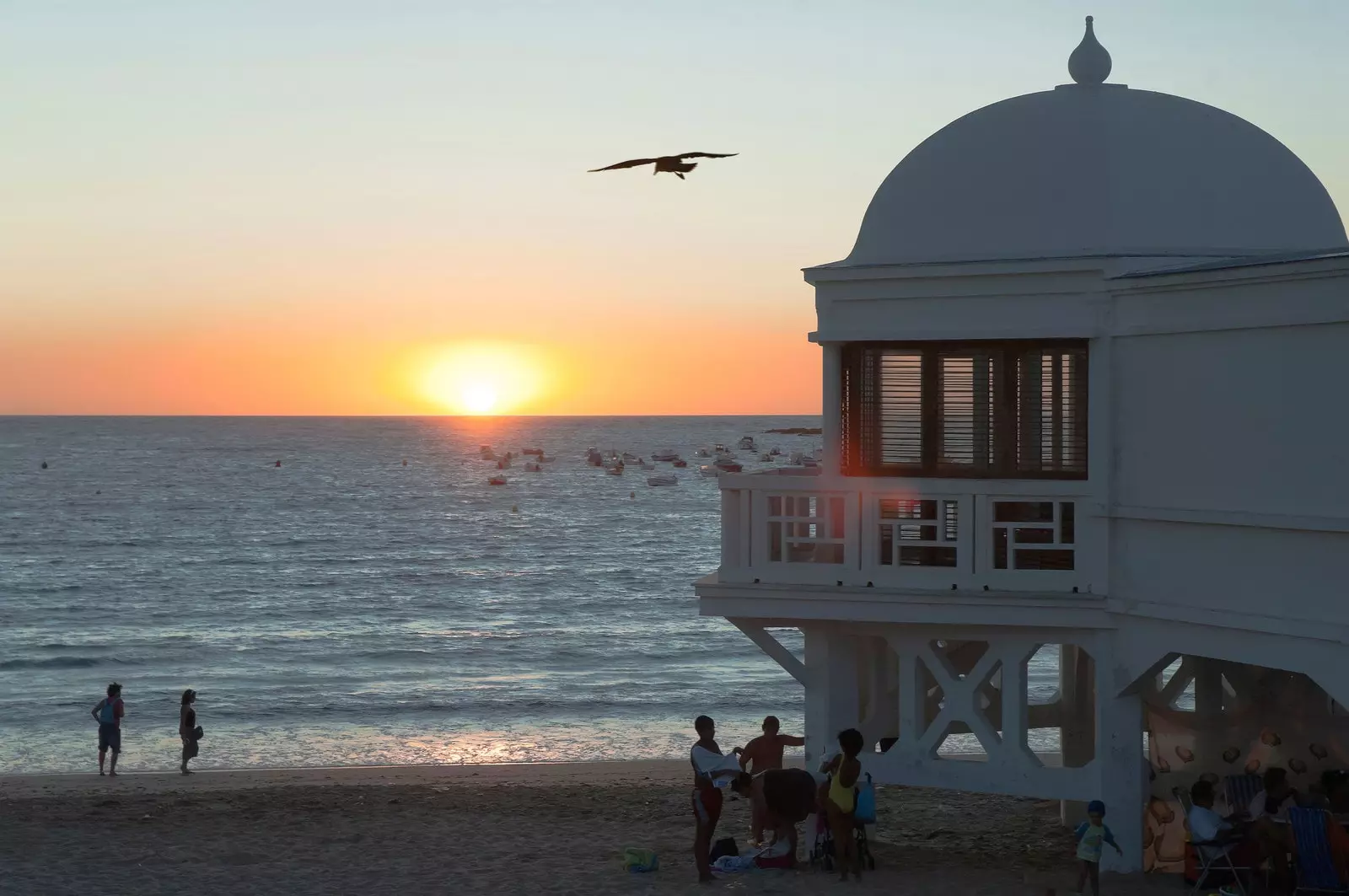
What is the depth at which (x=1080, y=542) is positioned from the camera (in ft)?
41.4

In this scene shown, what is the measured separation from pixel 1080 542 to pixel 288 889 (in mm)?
7882

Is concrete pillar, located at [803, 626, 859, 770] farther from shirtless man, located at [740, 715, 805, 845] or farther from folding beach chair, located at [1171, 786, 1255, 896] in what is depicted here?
folding beach chair, located at [1171, 786, 1255, 896]

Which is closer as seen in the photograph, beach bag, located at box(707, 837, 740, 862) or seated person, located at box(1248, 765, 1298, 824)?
seated person, located at box(1248, 765, 1298, 824)

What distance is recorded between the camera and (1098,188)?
42.1 feet

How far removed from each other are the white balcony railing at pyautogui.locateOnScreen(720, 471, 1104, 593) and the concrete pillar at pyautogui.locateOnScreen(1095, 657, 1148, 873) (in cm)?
92

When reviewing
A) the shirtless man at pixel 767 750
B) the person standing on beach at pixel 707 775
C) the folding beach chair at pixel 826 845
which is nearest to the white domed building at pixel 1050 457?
the shirtless man at pixel 767 750

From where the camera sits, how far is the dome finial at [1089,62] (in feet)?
45.0

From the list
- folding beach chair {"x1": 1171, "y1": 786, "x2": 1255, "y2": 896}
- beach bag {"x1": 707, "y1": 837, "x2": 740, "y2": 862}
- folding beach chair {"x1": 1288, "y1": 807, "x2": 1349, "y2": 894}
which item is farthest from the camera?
beach bag {"x1": 707, "y1": 837, "x2": 740, "y2": 862}

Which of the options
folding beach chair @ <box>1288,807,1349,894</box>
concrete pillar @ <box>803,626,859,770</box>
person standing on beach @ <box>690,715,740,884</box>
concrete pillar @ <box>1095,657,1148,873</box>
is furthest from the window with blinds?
folding beach chair @ <box>1288,807,1349,894</box>

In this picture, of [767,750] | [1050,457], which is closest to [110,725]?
[767,750]

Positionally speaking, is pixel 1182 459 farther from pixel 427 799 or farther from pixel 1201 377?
pixel 427 799

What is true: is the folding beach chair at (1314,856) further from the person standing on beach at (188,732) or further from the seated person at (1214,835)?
the person standing on beach at (188,732)

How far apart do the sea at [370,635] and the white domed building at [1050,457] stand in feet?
52.2

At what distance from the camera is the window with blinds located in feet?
42.2
